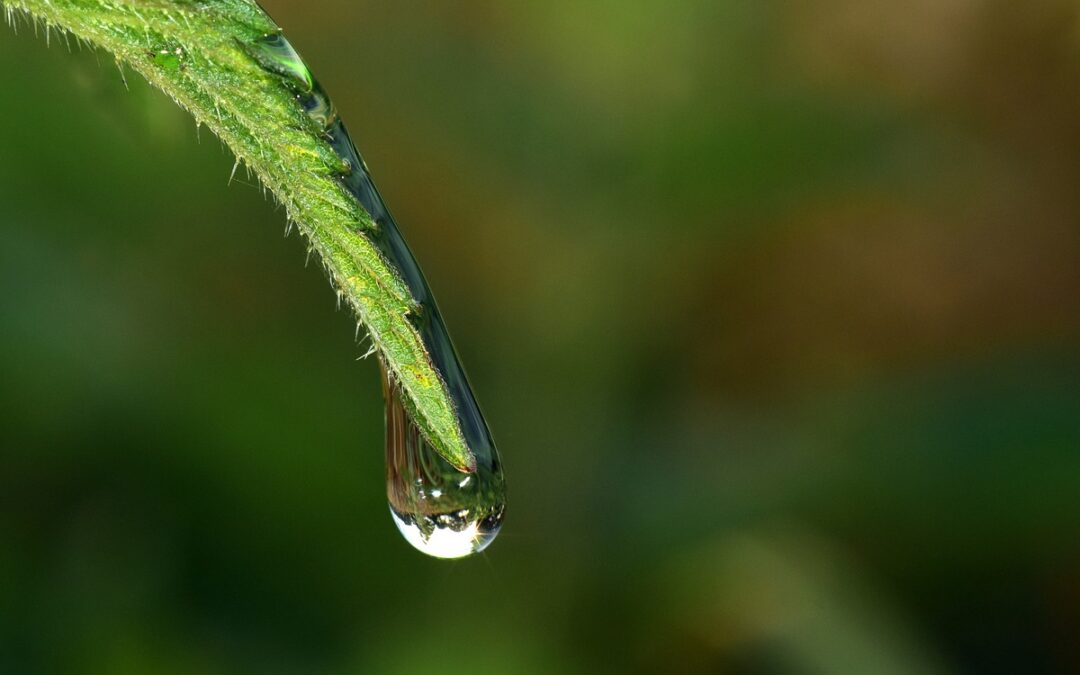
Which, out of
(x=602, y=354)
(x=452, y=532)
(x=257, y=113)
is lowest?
(x=602, y=354)

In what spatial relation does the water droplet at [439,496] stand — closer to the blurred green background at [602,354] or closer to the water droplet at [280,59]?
the water droplet at [280,59]

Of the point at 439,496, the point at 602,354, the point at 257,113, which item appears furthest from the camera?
the point at 602,354

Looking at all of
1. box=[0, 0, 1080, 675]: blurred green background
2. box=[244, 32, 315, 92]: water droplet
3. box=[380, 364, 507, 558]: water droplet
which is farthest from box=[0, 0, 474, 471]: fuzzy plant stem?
box=[0, 0, 1080, 675]: blurred green background

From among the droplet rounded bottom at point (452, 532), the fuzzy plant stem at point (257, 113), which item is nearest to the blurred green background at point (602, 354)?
the droplet rounded bottom at point (452, 532)

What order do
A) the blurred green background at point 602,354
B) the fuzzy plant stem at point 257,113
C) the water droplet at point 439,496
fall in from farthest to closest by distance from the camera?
the blurred green background at point 602,354 < the water droplet at point 439,496 < the fuzzy plant stem at point 257,113

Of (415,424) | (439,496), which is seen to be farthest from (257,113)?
(439,496)

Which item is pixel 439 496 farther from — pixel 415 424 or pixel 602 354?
pixel 602 354

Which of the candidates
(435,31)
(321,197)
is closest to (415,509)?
(321,197)
